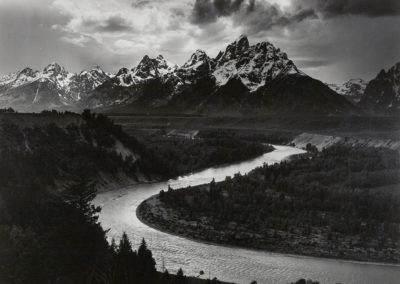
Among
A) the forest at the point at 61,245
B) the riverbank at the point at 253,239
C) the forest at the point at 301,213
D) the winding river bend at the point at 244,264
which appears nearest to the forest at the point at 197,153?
the forest at the point at 301,213

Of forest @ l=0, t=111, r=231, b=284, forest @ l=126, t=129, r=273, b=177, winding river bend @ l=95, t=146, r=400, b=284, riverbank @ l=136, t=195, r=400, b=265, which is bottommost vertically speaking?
winding river bend @ l=95, t=146, r=400, b=284

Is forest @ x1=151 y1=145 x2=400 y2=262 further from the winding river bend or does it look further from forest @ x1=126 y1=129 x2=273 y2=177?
forest @ x1=126 y1=129 x2=273 y2=177

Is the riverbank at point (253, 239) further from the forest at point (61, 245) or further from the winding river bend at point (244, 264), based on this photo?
the forest at point (61, 245)

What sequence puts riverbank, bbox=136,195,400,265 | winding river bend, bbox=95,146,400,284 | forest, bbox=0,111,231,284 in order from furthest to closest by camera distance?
riverbank, bbox=136,195,400,265 < winding river bend, bbox=95,146,400,284 < forest, bbox=0,111,231,284

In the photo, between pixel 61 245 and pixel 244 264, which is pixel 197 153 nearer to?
pixel 244 264

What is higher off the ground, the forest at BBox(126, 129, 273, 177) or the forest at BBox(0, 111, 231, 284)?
the forest at BBox(126, 129, 273, 177)

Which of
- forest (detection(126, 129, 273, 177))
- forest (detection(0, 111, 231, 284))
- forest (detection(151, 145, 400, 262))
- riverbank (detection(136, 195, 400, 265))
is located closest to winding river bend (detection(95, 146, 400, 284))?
riverbank (detection(136, 195, 400, 265))
